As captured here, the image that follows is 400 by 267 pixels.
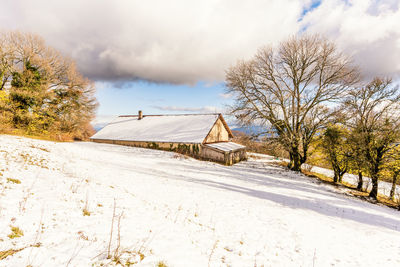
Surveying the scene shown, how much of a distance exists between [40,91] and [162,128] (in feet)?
55.3

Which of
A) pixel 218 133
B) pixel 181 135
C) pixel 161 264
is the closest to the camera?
pixel 161 264

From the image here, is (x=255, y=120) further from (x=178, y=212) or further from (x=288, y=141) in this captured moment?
(x=178, y=212)

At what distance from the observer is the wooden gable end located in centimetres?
2575

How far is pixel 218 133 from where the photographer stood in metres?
28.4

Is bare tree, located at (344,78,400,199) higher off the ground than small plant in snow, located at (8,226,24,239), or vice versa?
bare tree, located at (344,78,400,199)

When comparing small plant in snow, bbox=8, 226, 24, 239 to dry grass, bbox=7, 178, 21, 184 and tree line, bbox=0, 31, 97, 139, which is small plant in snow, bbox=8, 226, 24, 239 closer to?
dry grass, bbox=7, 178, 21, 184

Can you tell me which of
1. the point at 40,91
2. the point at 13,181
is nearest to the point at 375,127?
the point at 13,181

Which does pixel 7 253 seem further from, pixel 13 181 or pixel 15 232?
pixel 13 181

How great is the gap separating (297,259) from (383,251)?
3.53m

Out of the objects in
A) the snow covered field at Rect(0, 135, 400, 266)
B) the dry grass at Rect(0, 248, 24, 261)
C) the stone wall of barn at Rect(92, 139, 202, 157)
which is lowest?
the snow covered field at Rect(0, 135, 400, 266)

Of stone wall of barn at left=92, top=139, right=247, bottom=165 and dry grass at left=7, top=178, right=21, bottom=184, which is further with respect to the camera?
stone wall of barn at left=92, top=139, right=247, bottom=165

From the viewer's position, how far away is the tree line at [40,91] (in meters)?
19.8

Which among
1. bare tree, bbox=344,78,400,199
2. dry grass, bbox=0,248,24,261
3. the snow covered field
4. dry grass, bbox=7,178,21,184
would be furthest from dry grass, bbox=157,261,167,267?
bare tree, bbox=344,78,400,199

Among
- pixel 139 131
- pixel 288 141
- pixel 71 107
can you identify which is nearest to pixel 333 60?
pixel 288 141
